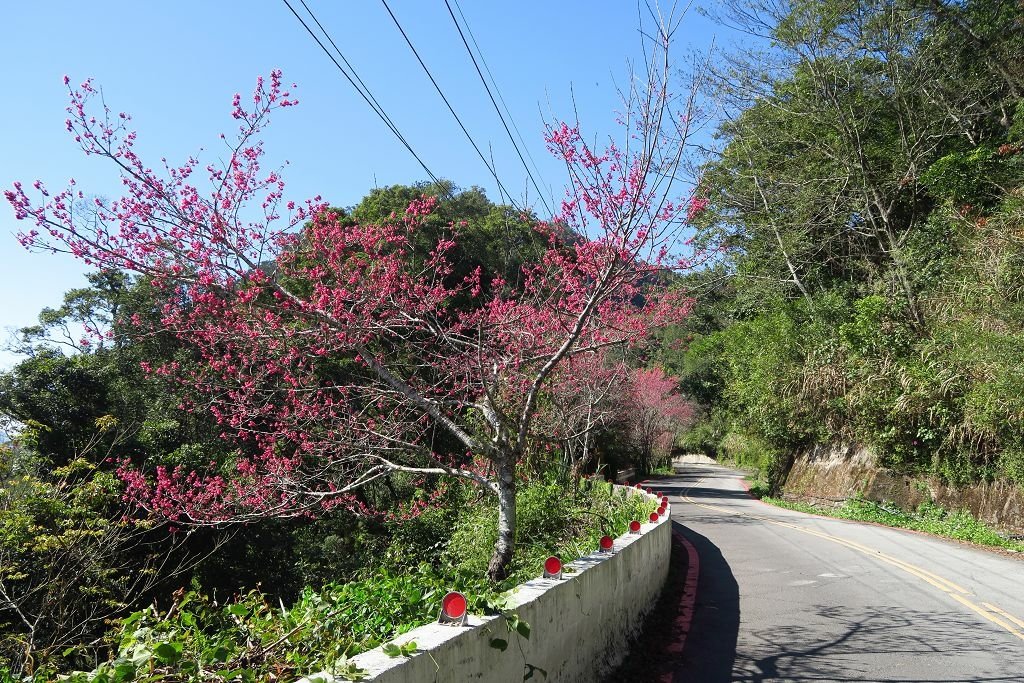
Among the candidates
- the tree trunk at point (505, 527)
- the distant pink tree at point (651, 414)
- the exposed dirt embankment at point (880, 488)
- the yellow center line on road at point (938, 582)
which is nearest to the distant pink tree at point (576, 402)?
the tree trunk at point (505, 527)

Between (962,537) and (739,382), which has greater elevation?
(739,382)

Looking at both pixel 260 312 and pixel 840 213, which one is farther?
pixel 840 213

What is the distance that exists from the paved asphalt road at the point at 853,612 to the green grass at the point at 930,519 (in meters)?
1.06

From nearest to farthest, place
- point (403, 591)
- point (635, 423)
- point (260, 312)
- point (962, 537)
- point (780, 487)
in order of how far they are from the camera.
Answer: point (403, 591)
point (260, 312)
point (962, 537)
point (780, 487)
point (635, 423)

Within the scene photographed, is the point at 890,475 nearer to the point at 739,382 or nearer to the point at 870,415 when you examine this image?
the point at 870,415

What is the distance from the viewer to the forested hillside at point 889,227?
63.3ft

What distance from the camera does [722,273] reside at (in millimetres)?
27531

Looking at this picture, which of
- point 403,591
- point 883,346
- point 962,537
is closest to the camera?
point 403,591

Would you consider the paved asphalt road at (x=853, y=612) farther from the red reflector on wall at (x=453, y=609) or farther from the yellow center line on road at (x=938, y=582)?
the red reflector on wall at (x=453, y=609)

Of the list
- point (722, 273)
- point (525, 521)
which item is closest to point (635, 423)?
point (722, 273)

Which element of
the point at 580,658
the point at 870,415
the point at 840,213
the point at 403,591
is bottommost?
the point at 580,658

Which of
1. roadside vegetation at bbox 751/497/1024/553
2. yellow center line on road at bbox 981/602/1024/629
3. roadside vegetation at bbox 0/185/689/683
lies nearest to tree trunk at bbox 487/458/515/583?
roadside vegetation at bbox 0/185/689/683

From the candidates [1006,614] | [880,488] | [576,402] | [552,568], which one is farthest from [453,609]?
[880,488]

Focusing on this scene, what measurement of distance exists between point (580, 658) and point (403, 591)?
1.53 m
